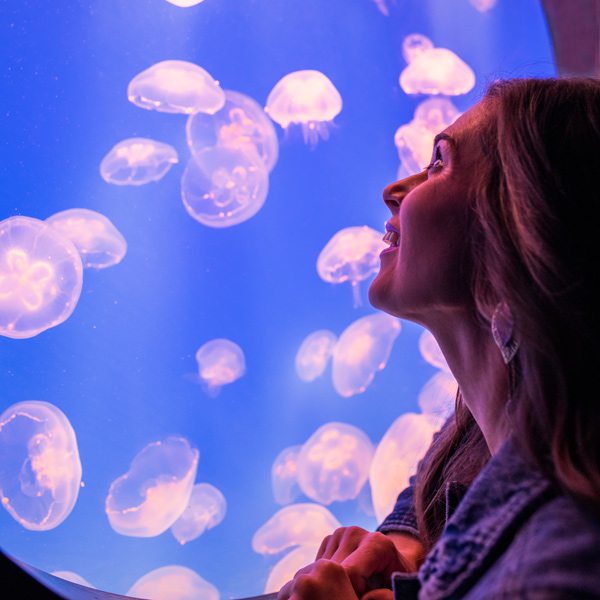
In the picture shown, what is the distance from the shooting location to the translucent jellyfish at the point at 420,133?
4.19 metres

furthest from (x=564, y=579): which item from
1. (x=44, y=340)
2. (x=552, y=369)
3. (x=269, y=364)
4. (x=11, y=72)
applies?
(x=269, y=364)

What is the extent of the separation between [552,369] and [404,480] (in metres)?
3.21

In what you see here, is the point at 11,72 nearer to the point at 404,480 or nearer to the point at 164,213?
the point at 164,213

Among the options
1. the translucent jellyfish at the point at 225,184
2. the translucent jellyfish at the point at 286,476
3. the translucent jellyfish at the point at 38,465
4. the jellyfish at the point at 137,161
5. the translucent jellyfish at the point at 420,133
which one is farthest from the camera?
the translucent jellyfish at the point at 420,133

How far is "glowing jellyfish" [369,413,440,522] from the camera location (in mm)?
4059

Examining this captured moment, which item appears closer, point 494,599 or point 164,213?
point 494,599

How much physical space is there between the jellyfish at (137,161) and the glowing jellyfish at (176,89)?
0.22 metres

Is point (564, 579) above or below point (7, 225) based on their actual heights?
below

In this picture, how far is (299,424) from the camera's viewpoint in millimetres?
3785

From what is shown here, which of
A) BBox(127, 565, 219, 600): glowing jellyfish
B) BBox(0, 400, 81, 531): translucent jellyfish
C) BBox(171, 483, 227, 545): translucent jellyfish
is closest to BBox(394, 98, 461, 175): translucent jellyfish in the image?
BBox(171, 483, 227, 545): translucent jellyfish

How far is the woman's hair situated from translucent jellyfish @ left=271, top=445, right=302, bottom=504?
2484 millimetres

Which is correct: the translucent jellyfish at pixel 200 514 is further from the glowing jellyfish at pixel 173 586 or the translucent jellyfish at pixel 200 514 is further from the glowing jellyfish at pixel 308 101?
the glowing jellyfish at pixel 308 101

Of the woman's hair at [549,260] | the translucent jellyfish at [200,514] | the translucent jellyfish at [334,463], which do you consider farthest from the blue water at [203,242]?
the woman's hair at [549,260]

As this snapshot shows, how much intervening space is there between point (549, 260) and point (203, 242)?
2446mm
